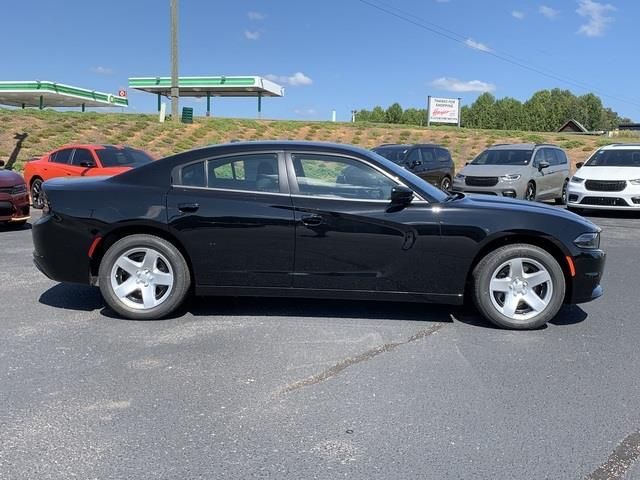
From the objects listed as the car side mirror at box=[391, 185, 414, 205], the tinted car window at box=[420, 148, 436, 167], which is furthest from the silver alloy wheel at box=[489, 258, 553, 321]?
the tinted car window at box=[420, 148, 436, 167]

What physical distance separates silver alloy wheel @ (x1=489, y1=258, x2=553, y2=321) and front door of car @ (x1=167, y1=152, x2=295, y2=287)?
1751 mm

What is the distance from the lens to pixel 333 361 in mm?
4094

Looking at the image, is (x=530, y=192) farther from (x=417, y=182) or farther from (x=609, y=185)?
(x=417, y=182)

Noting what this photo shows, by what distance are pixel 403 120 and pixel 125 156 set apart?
98.1 metres

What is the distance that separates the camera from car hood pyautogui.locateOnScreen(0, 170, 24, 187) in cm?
950

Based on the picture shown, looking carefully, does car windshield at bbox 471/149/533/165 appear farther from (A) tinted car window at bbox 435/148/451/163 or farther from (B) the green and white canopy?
(B) the green and white canopy

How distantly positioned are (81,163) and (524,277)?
10855 mm

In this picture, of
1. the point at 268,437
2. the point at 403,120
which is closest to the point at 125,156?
the point at 268,437

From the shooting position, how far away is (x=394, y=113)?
4281 inches

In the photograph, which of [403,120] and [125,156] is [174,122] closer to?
[125,156]

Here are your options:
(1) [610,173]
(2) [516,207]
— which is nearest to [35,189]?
(2) [516,207]

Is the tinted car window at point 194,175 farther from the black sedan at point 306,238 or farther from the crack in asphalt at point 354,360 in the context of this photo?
the crack in asphalt at point 354,360

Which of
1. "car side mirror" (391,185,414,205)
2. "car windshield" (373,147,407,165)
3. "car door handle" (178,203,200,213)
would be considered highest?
"car windshield" (373,147,407,165)

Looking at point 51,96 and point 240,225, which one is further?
point 51,96
